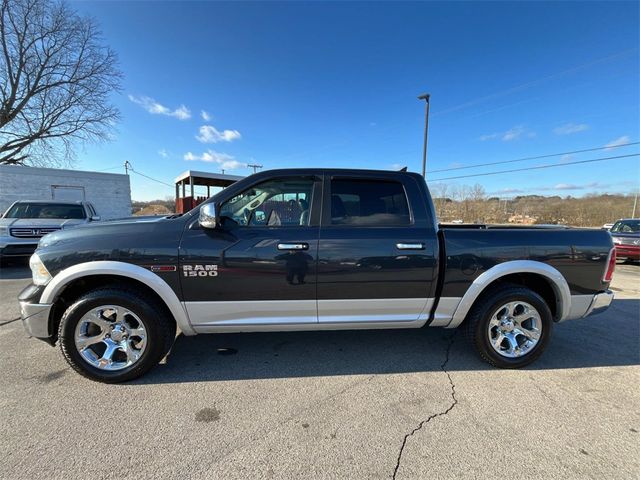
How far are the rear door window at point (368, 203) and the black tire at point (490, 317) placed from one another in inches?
45.4

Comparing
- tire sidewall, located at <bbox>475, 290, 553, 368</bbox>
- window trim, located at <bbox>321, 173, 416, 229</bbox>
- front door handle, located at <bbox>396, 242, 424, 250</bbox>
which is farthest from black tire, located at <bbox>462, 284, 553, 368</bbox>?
window trim, located at <bbox>321, 173, 416, 229</bbox>

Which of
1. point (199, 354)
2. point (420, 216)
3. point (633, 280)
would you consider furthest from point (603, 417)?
point (633, 280)

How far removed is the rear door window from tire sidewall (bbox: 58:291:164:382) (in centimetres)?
189

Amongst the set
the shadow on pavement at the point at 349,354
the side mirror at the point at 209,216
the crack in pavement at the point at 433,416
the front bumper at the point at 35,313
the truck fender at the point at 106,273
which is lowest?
the crack in pavement at the point at 433,416

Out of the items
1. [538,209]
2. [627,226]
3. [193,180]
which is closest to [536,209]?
[538,209]

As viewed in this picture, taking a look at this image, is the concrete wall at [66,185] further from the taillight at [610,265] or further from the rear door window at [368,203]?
the taillight at [610,265]

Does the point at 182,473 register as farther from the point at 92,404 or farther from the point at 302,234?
the point at 302,234

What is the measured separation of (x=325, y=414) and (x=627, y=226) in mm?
14059

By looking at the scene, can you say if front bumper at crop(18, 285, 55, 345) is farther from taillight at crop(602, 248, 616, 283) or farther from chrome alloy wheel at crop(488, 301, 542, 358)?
taillight at crop(602, 248, 616, 283)

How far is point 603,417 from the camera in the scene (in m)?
2.33

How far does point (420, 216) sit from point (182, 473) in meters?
2.68

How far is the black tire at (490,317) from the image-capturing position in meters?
2.98

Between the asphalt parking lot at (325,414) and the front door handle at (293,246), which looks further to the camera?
the front door handle at (293,246)

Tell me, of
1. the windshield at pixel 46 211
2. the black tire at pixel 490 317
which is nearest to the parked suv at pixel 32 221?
the windshield at pixel 46 211
